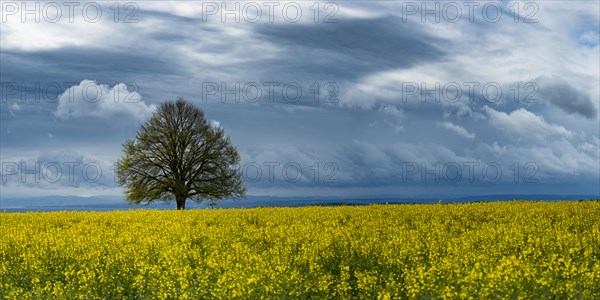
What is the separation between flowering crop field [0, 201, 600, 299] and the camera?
10438 millimetres

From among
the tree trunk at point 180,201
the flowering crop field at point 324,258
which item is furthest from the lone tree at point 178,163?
the flowering crop field at point 324,258

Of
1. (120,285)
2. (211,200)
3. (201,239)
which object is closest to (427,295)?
(120,285)

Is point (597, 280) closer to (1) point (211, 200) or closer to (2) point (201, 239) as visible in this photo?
(2) point (201, 239)

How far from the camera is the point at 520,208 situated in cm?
2389

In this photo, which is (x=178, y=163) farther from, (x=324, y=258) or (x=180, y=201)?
(x=324, y=258)

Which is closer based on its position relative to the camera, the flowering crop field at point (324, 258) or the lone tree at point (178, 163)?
the flowering crop field at point (324, 258)

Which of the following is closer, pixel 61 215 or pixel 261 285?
pixel 261 285

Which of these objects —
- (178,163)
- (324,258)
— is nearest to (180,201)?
(178,163)

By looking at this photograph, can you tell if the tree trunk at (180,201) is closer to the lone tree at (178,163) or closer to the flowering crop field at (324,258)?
the lone tree at (178,163)

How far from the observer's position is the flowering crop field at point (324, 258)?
10438 millimetres

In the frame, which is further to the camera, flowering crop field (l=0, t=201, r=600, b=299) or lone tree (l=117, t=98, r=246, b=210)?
lone tree (l=117, t=98, r=246, b=210)

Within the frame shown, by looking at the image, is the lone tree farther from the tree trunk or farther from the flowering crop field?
the flowering crop field

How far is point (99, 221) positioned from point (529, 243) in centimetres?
1782

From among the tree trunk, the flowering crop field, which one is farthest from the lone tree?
the flowering crop field
